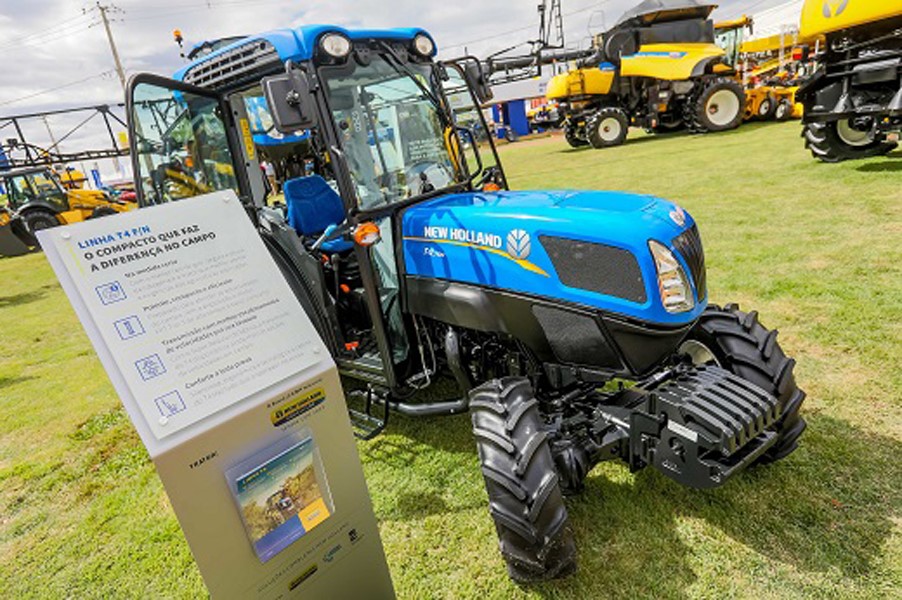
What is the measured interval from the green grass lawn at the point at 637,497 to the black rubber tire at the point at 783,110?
12.2 meters

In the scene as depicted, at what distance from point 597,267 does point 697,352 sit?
36.8 inches

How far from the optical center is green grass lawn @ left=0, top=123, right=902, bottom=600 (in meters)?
2.06

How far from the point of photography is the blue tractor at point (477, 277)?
2014mm

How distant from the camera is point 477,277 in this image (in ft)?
8.13

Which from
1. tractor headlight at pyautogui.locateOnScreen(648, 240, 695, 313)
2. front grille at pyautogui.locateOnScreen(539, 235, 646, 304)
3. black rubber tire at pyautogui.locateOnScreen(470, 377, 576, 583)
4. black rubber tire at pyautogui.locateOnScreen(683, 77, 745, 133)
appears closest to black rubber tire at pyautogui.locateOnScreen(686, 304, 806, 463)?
tractor headlight at pyautogui.locateOnScreen(648, 240, 695, 313)

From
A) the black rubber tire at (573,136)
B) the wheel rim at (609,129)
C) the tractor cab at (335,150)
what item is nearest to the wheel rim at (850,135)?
the tractor cab at (335,150)

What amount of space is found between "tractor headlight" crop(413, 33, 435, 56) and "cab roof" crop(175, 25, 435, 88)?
23 millimetres

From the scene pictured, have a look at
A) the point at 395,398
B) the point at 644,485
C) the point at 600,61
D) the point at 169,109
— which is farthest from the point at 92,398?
the point at 600,61

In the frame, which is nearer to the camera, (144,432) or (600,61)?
(144,432)

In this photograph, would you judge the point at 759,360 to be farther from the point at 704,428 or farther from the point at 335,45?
the point at 335,45

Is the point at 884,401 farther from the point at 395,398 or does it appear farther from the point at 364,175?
the point at 364,175

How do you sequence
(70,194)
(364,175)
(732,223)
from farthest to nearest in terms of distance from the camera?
(70,194) → (732,223) → (364,175)

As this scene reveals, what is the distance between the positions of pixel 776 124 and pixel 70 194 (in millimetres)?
19670

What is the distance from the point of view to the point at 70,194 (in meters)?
14.4
